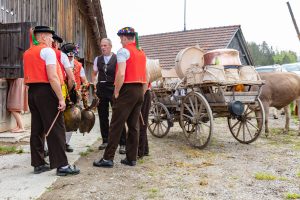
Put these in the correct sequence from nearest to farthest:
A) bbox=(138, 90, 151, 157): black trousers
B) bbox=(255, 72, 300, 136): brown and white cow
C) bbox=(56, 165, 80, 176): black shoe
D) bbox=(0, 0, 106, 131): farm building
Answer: bbox=(56, 165, 80, 176): black shoe → bbox=(138, 90, 151, 157): black trousers → bbox=(0, 0, 106, 131): farm building → bbox=(255, 72, 300, 136): brown and white cow

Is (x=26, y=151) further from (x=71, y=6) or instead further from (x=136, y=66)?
(x=71, y=6)

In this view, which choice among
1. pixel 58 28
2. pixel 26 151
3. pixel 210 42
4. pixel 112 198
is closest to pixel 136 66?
pixel 112 198

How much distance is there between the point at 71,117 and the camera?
A: 4926mm

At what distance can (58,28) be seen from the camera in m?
11.1

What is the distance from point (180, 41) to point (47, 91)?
67.0 ft

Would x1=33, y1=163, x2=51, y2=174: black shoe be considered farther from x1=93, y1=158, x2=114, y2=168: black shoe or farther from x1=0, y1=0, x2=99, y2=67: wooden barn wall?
x1=0, y1=0, x2=99, y2=67: wooden barn wall

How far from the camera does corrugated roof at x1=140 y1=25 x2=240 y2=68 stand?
2183cm

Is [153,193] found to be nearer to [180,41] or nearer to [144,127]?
[144,127]

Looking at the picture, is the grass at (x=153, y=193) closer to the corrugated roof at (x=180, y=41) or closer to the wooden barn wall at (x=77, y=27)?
the wooden barn wall at (x=77, y=27)

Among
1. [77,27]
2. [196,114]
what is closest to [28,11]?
[77,27]

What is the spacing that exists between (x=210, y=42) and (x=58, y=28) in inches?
508

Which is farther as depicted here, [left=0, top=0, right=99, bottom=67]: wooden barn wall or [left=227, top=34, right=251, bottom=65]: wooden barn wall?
[left=227, top=34, right=251, bottom=65]: wooden barn wall

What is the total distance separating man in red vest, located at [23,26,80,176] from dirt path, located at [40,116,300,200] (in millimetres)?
363

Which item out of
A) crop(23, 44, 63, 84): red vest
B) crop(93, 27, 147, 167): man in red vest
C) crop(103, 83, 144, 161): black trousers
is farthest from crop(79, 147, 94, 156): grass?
crop(23, 44, 63, 84): red vest
